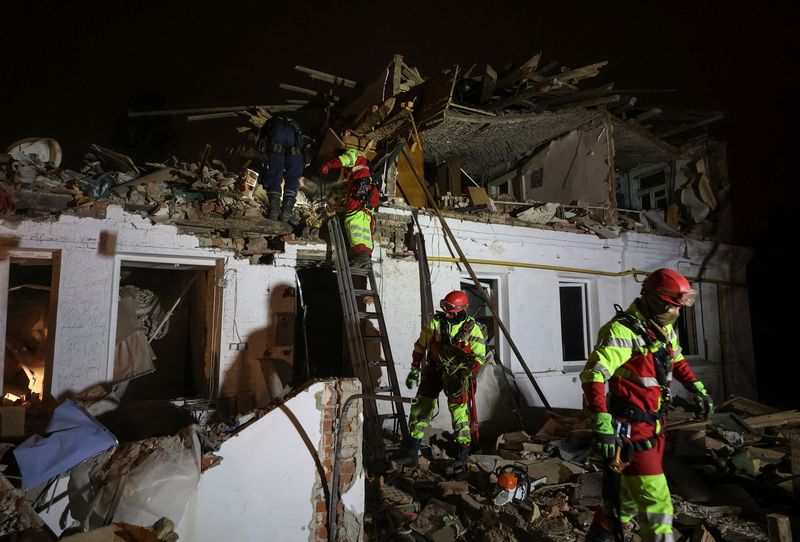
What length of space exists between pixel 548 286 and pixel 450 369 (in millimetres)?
3880

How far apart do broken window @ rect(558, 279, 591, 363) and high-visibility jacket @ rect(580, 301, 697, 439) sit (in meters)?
5.55

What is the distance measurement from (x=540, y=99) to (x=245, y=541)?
28.4 ft

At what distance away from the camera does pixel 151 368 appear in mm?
5949

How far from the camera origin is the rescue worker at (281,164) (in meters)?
6.30

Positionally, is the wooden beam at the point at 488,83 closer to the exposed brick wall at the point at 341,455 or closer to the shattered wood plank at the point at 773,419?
the exposed brick wall at the point at 341,455

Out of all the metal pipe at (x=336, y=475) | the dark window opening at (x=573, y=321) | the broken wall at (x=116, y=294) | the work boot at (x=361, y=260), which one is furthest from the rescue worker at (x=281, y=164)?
the dark window opening at (x=573, y=321)

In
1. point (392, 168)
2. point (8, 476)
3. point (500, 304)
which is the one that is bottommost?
point (8, 476)

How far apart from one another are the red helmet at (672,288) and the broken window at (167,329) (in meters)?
4.96

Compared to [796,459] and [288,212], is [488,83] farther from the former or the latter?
[796,459]

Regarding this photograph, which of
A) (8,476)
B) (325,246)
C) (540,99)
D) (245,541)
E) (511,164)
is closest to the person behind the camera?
(8,476)

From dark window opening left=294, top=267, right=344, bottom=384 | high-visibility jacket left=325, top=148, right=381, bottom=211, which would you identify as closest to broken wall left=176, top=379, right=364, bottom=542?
high-visibility jacket left=325, top=148, right=381, bottom=211

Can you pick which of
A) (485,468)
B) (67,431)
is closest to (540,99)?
A: (485,468)

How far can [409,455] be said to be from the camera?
525 centimetres

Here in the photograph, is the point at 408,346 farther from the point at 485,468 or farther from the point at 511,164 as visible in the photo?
the point at 511,164
